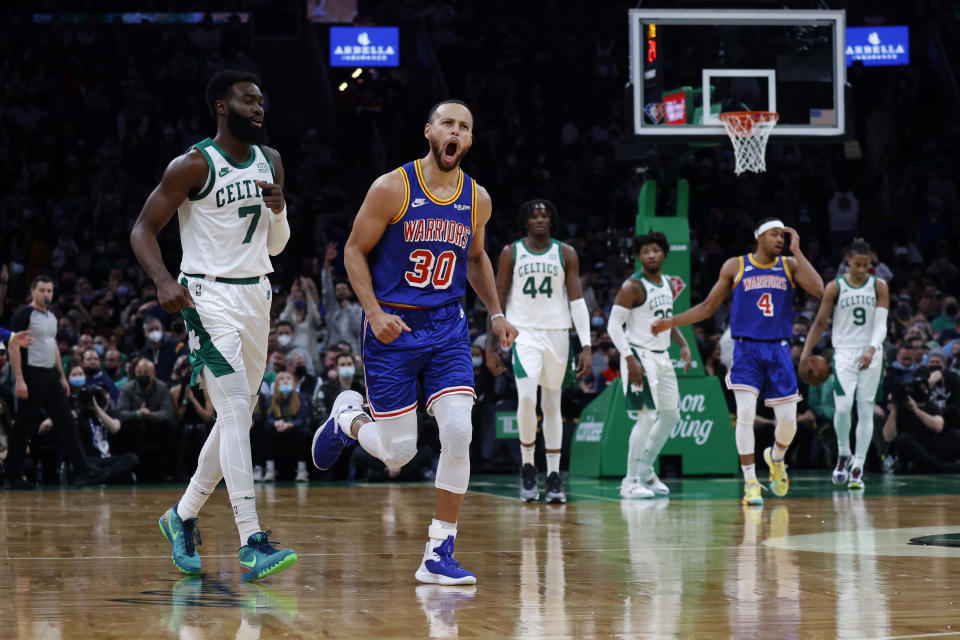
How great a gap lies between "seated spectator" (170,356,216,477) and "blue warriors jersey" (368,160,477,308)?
9050 mm

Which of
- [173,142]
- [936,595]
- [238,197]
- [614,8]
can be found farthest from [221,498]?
[614,8]

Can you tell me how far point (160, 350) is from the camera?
1562cm

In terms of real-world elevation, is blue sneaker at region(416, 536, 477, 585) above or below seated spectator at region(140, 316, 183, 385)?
below

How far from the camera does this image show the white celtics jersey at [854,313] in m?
13.3

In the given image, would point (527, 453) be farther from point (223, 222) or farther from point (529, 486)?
point (223, 222)

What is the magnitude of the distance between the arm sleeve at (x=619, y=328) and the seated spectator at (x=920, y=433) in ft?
16.6

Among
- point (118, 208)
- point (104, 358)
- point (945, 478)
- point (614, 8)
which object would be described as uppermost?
Result: point (614, 8)

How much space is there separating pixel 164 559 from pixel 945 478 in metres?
10.1

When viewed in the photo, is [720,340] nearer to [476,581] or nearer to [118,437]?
[118,437]

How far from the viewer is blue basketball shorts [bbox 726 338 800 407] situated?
11.1 metres

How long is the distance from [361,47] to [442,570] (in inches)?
829

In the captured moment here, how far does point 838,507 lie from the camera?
1016 centimetres

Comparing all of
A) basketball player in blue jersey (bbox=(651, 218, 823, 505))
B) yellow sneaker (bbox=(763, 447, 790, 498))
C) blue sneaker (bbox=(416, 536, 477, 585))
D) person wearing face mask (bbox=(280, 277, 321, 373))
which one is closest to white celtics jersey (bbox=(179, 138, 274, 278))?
blue sneaker (bbox=(416, 536, 477, 585))

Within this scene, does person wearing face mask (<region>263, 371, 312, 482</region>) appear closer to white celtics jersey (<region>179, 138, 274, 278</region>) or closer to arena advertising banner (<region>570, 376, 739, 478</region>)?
arena advertising banner (<region>570, 376, 739, 478</region>)
